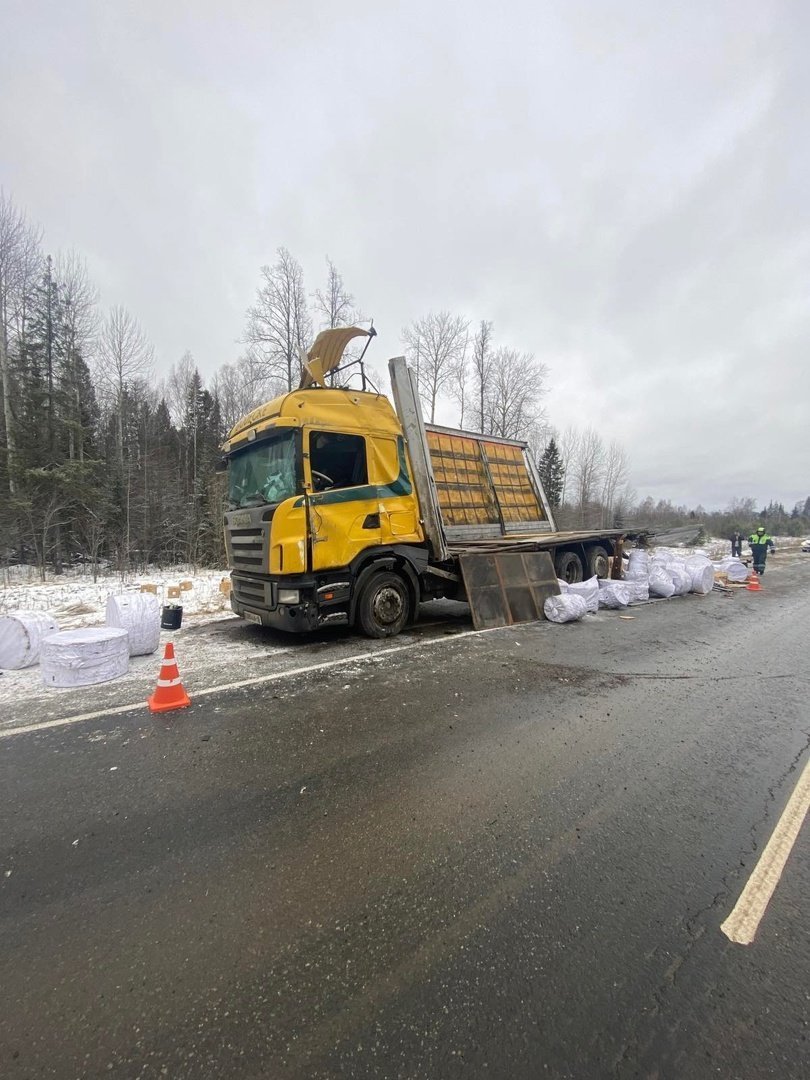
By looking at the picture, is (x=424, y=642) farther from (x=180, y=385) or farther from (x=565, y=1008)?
(x=180, y=385)

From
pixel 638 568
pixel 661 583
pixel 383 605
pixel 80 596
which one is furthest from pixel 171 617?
pixel 661 583

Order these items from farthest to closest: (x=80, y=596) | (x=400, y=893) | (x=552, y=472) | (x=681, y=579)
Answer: (x=552, y=472)
(x=80, y=596)
(x=681, y=579)
(x=400, y=893)

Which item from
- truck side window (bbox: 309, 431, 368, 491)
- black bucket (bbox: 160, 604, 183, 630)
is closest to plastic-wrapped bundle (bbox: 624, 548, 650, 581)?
truck side window (bbox: 309, 431, 368, 491)

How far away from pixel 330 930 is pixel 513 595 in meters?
6.70

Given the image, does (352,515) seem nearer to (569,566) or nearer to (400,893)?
(400,893)

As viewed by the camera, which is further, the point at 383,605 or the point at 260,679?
the point at 383,605

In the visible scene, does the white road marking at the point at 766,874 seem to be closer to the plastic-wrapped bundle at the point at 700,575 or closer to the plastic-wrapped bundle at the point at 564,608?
→ the plastic-wrapped bundle at the point at 564,608

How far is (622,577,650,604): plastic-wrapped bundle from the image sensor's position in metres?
10.2

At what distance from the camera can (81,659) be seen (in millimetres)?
4938

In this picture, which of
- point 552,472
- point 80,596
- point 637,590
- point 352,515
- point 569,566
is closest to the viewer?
point 352,515

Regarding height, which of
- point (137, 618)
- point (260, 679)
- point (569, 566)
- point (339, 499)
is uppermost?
point (339, 499)

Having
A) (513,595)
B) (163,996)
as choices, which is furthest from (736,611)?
(163,996)

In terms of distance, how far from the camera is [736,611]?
382 inches

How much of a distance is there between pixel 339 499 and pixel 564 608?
430 centimetres
